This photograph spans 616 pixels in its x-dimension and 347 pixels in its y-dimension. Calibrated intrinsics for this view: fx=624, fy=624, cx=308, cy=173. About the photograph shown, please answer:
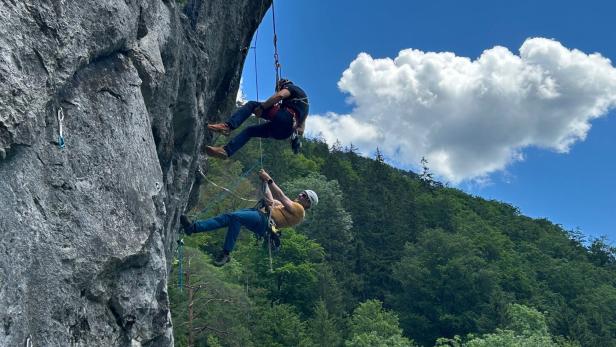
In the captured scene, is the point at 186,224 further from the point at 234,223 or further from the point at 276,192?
the point at 276,192

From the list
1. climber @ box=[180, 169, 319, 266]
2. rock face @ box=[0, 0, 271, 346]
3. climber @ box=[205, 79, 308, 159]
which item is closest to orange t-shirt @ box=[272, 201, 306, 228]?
climber @ box=[180, 169, 319, 266]

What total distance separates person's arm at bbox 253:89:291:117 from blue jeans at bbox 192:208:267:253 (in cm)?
158

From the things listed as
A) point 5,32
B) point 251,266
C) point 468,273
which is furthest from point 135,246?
point 468,273

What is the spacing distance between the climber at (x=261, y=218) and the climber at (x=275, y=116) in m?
0.93

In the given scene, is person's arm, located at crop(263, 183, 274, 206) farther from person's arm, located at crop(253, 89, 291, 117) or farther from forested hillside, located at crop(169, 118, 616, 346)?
forested hillside, located at crop(169, 118, 616, 346)

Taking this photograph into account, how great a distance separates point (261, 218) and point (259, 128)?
1.53 meters

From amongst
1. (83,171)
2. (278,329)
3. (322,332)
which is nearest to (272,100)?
(83,171)

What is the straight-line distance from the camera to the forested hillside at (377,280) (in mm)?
32438

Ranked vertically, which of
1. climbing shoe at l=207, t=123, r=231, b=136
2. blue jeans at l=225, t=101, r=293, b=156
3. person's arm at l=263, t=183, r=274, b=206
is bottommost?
person's arm at l=263, t=183, r=274, b=206

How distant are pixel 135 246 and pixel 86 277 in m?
0.79

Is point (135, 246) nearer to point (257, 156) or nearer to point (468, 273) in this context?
point (468, 273)

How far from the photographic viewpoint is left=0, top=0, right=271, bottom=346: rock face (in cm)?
514

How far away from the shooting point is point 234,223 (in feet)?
31.4

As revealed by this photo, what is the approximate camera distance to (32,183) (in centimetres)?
541
